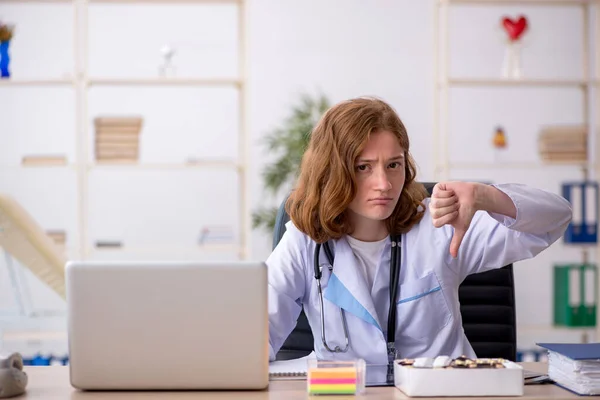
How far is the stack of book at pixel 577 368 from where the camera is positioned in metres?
1.46

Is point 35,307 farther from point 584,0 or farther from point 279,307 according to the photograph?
point 584,0

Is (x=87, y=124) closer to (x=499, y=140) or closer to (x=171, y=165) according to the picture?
(x=171, y=165)

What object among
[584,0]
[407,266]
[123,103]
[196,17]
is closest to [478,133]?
[584,0]

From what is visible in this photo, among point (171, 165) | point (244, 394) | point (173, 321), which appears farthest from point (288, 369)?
point (171, 165)

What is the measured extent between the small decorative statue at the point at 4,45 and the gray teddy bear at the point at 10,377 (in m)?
3.24

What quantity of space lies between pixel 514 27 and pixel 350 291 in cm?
308

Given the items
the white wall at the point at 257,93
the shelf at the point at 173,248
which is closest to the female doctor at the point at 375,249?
the shelf at the point at 173,248

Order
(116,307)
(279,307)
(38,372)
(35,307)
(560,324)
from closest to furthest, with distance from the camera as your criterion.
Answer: (116,307) < (38,372) < (279,307) < (560,324) < (35,307)

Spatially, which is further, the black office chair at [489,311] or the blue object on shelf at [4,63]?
the blue object on shelf at [4,63]

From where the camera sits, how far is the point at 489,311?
2348 mm

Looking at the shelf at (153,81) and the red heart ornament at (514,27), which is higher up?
the red heart ornament at (514,27)

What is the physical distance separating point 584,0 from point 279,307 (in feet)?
11.1

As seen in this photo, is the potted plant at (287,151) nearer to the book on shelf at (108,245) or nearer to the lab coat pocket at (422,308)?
the book on shelf at (108,245)

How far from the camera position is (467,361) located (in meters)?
1.48
